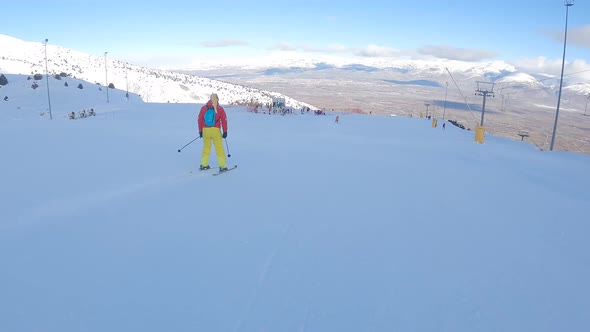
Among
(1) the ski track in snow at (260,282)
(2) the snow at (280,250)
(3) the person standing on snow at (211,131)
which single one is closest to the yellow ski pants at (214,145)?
(3) the person standing on snow at (211,131)

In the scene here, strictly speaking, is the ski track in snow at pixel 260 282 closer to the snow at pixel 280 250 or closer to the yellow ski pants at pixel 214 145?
the snow at pixel 280 250

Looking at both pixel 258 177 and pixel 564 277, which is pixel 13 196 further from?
pixel 564 277

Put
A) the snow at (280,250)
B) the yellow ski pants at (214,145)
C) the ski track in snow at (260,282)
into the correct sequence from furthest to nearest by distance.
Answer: the yellow ski pants at (214,145) < the snow at (280,250) < the ski track in snow at (260,282)

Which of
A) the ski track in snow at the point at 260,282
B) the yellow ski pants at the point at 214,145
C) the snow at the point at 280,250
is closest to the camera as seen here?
the ski track in snow at the point at 260,282

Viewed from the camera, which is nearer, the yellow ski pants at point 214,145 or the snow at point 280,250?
the snow at point 280,250

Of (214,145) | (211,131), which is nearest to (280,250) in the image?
(214,145)

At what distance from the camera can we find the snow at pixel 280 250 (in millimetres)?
3199

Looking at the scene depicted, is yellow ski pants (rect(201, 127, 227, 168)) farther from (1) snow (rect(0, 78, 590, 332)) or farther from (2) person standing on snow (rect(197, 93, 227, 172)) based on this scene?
(1) snow (rect(0, 78, 590, 332))

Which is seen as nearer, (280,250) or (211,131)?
(280,250)

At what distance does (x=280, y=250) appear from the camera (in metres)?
4.32

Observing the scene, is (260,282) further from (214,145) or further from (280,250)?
(214,145)

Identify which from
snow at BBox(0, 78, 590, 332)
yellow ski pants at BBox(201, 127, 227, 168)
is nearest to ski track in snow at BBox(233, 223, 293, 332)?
snow at BBox(0, 78, 590, 332)

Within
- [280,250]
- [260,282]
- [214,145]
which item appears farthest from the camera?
[214,145]

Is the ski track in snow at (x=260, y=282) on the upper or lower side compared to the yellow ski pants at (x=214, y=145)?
lower
